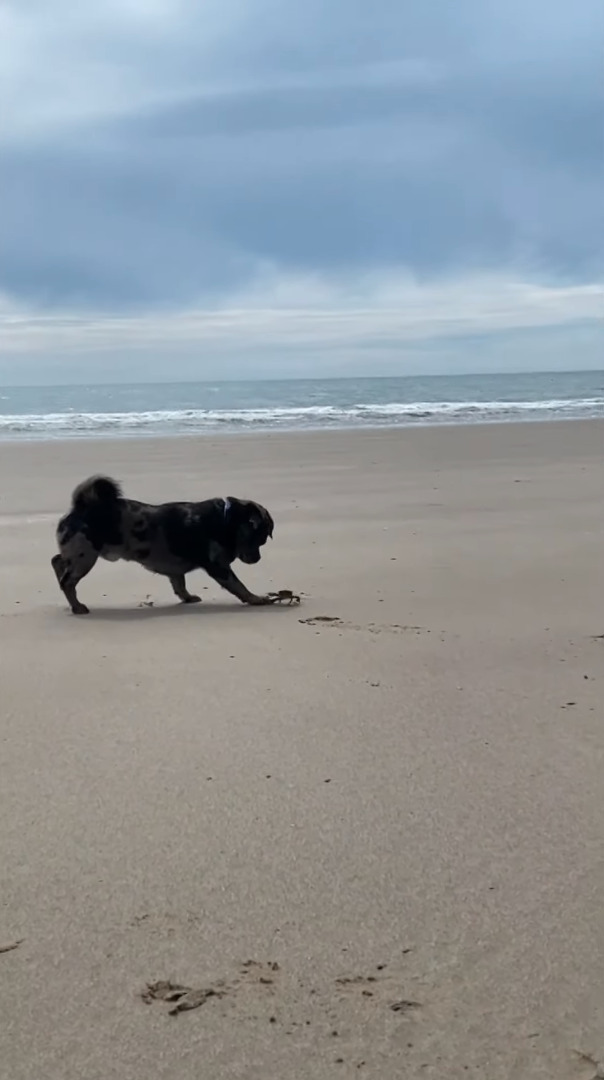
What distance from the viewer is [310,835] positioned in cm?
315

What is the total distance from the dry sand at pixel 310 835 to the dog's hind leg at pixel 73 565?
0.56ft

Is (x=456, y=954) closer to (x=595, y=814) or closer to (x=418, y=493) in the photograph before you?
(x=595, y=814)

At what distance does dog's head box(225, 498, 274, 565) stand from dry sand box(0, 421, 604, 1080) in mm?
532

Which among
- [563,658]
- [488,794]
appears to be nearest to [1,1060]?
[488,794]

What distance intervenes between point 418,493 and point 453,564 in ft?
14.9

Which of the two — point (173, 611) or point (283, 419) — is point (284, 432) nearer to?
point (283, 419)

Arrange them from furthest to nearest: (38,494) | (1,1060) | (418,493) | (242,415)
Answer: (242,415)
(38,494)
(418,493)
(1,1060)

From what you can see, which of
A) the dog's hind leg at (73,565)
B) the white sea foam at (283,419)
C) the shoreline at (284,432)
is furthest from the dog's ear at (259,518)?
the white sea foam at (283,419)

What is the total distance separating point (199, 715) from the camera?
422 cm

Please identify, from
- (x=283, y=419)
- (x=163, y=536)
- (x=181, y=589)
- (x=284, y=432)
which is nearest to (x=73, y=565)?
(x=163, y=536)

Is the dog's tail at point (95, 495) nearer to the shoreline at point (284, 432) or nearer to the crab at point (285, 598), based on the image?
the crab at point (285, 598)

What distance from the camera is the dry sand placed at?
2.29 metres

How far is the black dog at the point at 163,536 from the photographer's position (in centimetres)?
693

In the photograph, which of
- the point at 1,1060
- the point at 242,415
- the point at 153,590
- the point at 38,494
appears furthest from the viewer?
the point at 242,415
